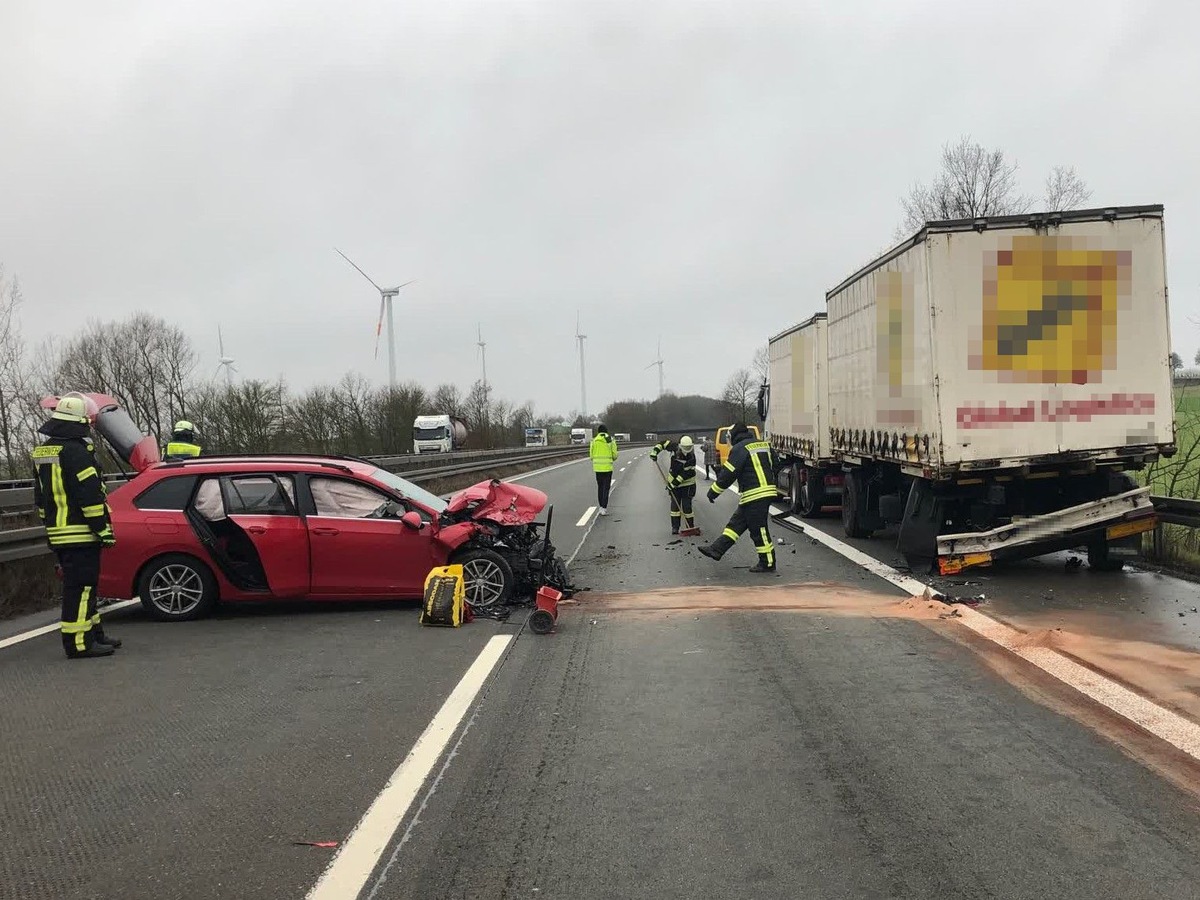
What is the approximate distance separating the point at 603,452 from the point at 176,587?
11.4 m

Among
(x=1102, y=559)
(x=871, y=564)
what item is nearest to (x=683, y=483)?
(x=871, y=564)

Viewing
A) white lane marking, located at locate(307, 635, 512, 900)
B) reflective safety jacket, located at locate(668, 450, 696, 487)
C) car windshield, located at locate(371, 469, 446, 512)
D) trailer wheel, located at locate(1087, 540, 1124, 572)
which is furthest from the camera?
reflective safety jacket, located at locate(668, 450, 696, 487)

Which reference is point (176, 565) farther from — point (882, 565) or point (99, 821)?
point (882, 565)

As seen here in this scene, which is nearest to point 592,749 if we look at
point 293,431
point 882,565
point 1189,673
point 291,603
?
point 1189,673

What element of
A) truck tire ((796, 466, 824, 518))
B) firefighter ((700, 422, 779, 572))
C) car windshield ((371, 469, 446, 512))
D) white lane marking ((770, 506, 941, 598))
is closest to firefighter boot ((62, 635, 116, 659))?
car windshield ((371, 469, 446, 512))

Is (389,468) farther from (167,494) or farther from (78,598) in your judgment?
(78,598)

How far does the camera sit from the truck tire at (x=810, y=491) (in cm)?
1596

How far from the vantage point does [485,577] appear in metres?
8.22

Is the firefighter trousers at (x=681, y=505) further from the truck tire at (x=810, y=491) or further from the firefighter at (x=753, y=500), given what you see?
the firefighter at (x=753, y=500)

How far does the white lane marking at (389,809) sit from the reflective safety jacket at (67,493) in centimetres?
325

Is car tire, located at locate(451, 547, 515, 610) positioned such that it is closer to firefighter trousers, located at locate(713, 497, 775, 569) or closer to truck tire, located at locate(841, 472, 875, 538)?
firefighter trousers, located at locate(713, 497, 775, 569)

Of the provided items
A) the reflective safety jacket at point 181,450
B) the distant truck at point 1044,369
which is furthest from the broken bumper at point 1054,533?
the reflective safety jacket at point 181,450

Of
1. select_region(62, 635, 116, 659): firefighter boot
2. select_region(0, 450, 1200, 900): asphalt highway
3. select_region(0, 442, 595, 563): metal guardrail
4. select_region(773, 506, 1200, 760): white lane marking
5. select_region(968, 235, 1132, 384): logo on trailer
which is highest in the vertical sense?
select_region(968, 235, 1132, 384): logo on trailer

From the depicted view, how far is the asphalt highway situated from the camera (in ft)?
10.9
